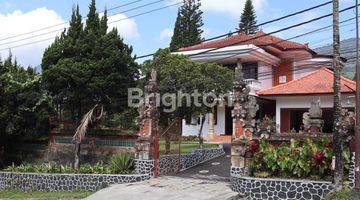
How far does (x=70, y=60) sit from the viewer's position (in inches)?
799

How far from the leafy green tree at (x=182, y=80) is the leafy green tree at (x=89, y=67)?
4.76 ft

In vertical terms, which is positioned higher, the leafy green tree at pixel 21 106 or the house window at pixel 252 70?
the house window at pixel 252 70

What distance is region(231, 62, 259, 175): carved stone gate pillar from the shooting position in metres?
14.3

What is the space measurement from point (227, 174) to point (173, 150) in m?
2.21

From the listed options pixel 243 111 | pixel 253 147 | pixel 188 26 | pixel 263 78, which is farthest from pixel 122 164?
pixel 188 26

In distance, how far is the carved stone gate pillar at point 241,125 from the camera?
46.9ft

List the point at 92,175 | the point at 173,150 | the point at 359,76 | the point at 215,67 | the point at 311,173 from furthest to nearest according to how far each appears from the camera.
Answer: the point at 215,67
the point at 173,150
the point at 92,175
the point at 311,173
the point at 359,76

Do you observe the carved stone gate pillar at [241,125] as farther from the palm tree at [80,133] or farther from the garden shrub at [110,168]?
the palm tree at [80,133]

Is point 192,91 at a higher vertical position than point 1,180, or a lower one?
higher

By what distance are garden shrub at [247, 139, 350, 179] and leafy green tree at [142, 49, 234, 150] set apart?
5.57 metres

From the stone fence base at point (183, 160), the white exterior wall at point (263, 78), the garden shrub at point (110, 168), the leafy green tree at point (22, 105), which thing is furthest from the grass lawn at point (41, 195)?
the white exterior wall at point (263, 78)

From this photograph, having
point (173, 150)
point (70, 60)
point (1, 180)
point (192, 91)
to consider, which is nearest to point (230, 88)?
point (192, 91)

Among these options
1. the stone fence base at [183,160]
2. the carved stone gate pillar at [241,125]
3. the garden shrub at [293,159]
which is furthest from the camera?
the stone fence base at [183,160]

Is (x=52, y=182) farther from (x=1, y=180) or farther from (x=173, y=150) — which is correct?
(x=173, y=150)
